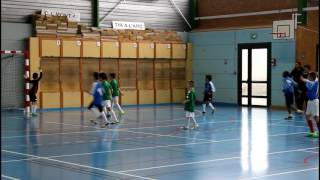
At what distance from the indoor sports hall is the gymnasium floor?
0.12ft

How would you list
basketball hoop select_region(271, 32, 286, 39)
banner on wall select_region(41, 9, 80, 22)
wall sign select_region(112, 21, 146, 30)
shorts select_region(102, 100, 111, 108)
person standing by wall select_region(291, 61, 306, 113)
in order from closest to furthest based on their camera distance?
shorts select_region(102, 100, 111, 108)
person standing by wall select_region(291, 61, 306, 113)
basketball hoop select_region(271, 32, 286, 39)
banner on wall select_region(41, 9, 80, 22)
wall sign select_region(112, 21, 146, 30)

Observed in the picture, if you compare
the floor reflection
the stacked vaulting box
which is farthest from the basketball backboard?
the stacked vaulting box

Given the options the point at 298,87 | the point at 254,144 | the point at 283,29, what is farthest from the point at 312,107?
the point at 283,29

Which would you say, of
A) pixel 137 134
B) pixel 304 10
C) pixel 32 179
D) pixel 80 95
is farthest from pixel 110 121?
pixel 304 10

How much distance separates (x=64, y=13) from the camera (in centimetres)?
2712

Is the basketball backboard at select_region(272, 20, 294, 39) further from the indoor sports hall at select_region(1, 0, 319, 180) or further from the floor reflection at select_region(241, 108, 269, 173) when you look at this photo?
the floor reflection at select_region(241, 108, 269, 173)

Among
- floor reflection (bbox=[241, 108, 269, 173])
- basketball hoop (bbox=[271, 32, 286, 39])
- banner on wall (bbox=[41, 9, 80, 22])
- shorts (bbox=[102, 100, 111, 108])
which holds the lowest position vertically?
floor reflection (bbox=[241, 108, 269, 173])

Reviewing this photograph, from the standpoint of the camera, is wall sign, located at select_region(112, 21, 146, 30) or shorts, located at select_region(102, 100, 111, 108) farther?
wall sign, located at select_region(112, 21, 146, 30)

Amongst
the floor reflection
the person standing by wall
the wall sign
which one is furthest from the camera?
the wall sign

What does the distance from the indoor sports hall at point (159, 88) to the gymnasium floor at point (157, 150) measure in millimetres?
37

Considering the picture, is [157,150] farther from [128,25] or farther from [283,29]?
[128,25]

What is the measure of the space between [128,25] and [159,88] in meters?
4.16

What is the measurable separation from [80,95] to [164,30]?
6969 mm

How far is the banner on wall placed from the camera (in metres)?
26.4
